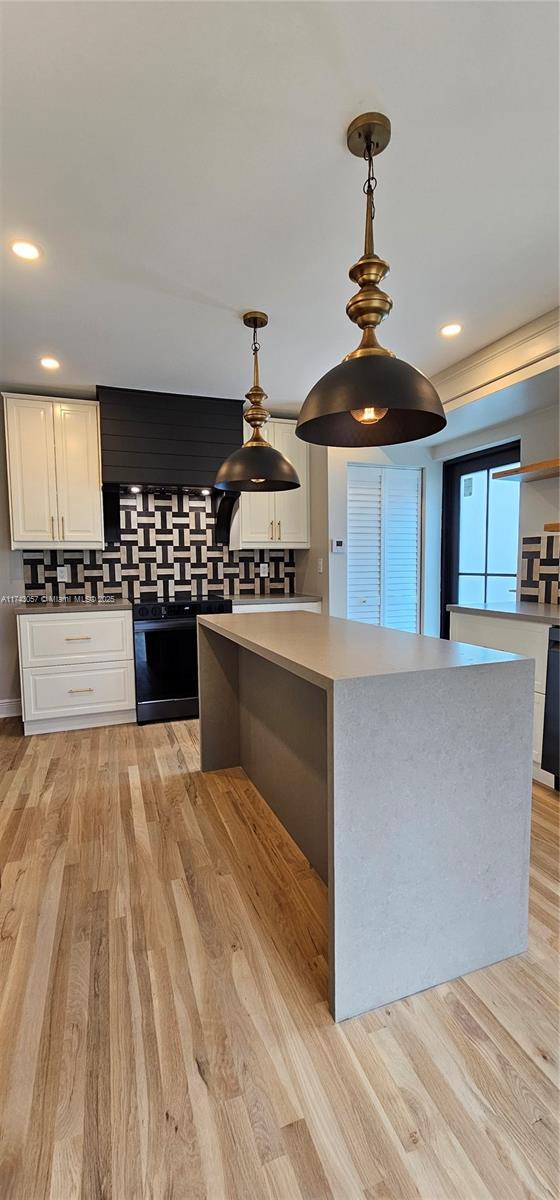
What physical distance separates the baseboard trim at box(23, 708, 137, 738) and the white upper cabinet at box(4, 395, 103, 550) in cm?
127

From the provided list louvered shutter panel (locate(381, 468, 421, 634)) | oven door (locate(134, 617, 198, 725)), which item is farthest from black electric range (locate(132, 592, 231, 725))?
louvered shutter panel (locate(381, 468, 421, 634))

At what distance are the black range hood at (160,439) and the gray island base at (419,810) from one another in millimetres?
2555

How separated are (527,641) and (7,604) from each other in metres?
3.67

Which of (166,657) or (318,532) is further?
(318,532)

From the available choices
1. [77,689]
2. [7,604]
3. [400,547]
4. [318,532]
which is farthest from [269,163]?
[7,604]

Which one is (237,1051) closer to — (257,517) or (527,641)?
(527,641)

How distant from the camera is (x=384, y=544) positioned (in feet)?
13.7

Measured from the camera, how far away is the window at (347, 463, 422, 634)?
4098 millimetres

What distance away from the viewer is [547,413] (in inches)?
124

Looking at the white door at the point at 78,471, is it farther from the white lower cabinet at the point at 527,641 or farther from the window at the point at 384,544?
the white lower cabinet at the point at 527,641

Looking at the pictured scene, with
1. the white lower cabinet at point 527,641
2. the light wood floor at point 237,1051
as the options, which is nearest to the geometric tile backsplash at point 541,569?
the white lower cabinet at point 527,641

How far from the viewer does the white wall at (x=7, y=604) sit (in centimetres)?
379

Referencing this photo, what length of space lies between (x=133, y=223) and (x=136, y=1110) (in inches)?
104

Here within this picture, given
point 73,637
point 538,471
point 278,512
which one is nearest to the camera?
point 538,471
